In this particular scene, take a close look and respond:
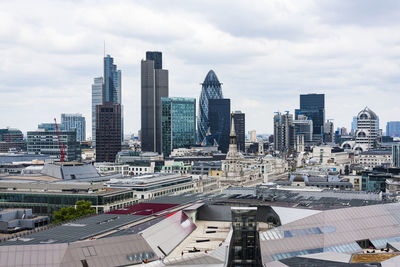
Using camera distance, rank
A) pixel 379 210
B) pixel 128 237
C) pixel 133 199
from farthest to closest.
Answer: pixel 133 199 < pixel 379 210 < pixel 128 237

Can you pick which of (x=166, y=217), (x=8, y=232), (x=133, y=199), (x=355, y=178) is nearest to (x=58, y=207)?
(x=133, y=199)

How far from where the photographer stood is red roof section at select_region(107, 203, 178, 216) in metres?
88.2

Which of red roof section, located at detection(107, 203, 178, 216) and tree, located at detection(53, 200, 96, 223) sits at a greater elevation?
red roof section, located at detection(107, 203, 178, 216)

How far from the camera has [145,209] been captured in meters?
92.4

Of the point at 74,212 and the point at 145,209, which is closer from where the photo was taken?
the point at 145,209

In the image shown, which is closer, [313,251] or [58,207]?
[313,251]

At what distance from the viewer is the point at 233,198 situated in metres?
101

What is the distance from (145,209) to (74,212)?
17.3m

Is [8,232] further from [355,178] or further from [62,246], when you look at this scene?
[355,178]

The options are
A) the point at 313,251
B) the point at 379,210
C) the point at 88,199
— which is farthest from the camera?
the point at 88,199

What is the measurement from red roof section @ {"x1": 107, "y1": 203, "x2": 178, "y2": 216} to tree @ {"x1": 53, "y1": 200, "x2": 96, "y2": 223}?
1195cm

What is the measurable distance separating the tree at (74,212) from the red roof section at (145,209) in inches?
470

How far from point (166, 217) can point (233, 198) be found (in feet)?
76.4

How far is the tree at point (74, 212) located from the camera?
101m
